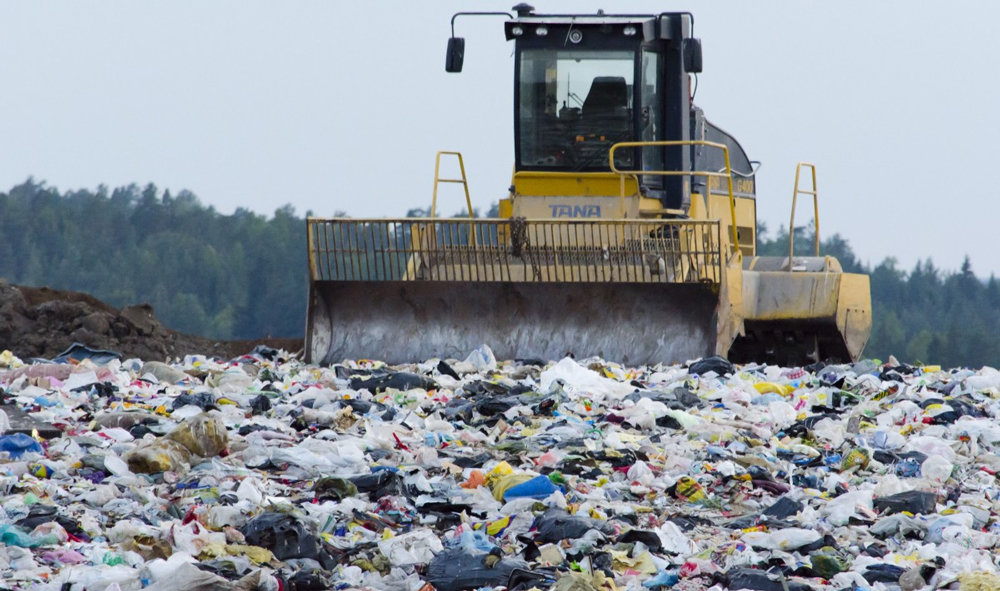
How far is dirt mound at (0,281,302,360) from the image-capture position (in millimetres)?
12047

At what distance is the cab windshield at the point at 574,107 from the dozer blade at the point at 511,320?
4.39 feet

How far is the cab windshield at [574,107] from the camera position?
10137mm

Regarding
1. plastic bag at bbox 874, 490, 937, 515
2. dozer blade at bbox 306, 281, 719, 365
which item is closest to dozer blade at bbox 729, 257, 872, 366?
dozer blade at bbox 306, 281, 719, 365

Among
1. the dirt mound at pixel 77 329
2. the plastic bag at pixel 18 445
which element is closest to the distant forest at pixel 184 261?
the dirt mound at pixel 77 329

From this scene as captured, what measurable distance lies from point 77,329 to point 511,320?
4881 millimetres

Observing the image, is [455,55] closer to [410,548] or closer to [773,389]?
[773,389]

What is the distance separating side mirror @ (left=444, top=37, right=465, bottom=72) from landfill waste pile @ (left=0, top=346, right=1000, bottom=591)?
8.60 ft

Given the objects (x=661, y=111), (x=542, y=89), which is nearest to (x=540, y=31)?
(x=542, y=89)

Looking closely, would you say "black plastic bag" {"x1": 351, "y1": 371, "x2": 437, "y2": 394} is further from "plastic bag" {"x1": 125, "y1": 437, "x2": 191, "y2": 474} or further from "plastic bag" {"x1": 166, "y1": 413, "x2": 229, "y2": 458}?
"plastic bag" {"x1": 125, "y1": 437, "x2": 191, "y2": 474}

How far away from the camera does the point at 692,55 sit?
30.2 ft

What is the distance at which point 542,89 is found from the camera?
1029cm

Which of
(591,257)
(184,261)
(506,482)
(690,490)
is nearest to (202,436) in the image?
(506,482)

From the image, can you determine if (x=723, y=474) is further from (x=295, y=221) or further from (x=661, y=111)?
(x=295, y=221)

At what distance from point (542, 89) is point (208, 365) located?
325 centimetres
